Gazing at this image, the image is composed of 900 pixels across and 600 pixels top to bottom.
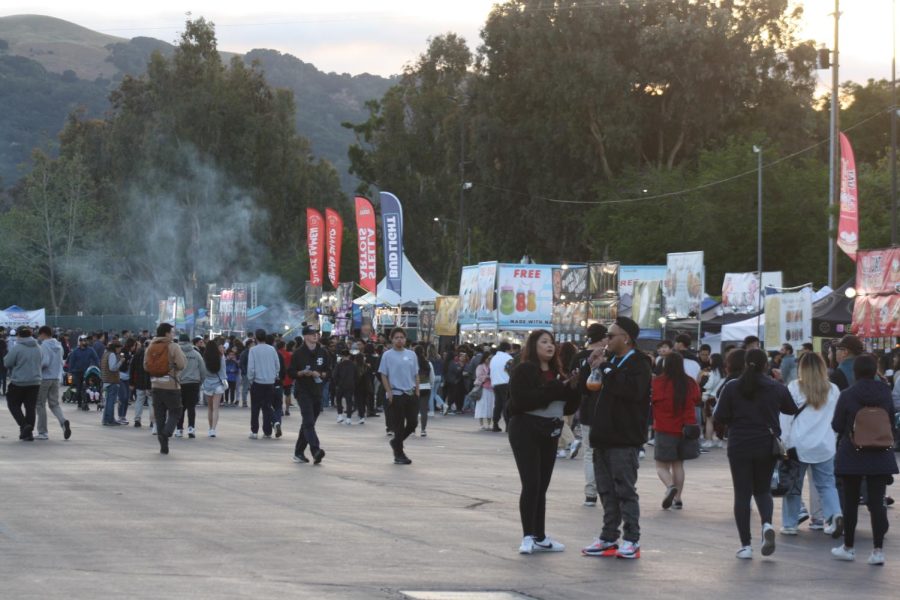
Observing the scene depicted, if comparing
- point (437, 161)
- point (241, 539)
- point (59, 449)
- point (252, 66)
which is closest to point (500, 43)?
point (437, 161)

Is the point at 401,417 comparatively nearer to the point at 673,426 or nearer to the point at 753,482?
the point at 673,426

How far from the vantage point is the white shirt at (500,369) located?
26.9 m

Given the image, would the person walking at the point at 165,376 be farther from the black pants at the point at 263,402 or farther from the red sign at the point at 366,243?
the red sign at the point at 366,243

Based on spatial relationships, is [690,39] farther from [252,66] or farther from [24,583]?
[24,583]

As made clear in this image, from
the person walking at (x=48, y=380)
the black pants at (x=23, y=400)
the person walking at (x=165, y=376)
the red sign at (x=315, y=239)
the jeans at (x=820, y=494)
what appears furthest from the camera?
the red sign at (x=315, y=239)

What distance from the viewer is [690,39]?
55.5 m

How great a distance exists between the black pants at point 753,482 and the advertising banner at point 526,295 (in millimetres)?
23024

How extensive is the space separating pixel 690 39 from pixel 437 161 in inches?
1158

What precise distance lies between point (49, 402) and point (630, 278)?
57.7 feet

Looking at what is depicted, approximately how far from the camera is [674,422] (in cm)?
1434

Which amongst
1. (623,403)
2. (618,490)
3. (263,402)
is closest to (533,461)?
(618,490)

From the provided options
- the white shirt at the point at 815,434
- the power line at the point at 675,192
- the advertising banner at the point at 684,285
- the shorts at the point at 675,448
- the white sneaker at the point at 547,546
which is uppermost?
the power line at the point at 675,192

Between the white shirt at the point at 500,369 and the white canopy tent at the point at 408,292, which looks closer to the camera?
the white shirt at the point at 500,369

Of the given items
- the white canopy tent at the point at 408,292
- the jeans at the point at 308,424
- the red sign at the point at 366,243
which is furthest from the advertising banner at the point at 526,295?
the white canopy tent at the point at 408,292
